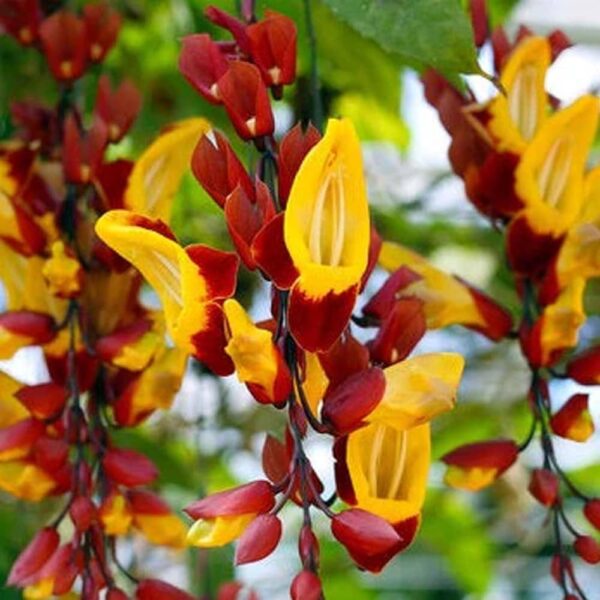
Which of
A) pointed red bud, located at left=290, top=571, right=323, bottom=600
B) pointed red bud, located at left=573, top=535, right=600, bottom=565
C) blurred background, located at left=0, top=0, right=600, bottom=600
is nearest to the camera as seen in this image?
pointed red bud, located at left=290, top=571, right=323, bottom=600

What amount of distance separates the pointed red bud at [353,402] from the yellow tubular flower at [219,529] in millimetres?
31

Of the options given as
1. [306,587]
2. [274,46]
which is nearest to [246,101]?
[274,46]

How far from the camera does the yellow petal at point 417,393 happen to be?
1.32 feet

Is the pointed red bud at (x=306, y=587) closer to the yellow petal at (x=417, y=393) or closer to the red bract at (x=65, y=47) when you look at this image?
the yellow petal at (x=417, y=393)

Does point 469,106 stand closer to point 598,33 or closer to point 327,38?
point 327,38

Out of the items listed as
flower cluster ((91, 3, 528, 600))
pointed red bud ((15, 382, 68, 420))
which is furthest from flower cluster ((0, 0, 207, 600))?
flower cluster ((91, 3, 528, 600))

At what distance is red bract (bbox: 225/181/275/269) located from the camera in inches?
15.4

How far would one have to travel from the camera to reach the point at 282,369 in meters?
0.39

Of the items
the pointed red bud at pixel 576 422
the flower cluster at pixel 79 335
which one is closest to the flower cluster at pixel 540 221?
the pointed red bud at pixel 576 422

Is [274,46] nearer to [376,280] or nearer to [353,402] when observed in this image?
[353,402]

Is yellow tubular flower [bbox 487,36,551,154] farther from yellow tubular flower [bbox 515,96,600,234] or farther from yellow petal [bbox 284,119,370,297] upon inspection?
yellow petal [bbox 284,119,370,297]

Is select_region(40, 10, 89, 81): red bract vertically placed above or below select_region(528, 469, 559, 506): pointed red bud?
above

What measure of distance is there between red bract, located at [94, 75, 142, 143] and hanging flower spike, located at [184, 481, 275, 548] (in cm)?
23

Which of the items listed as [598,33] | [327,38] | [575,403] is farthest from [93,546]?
[598,33]
